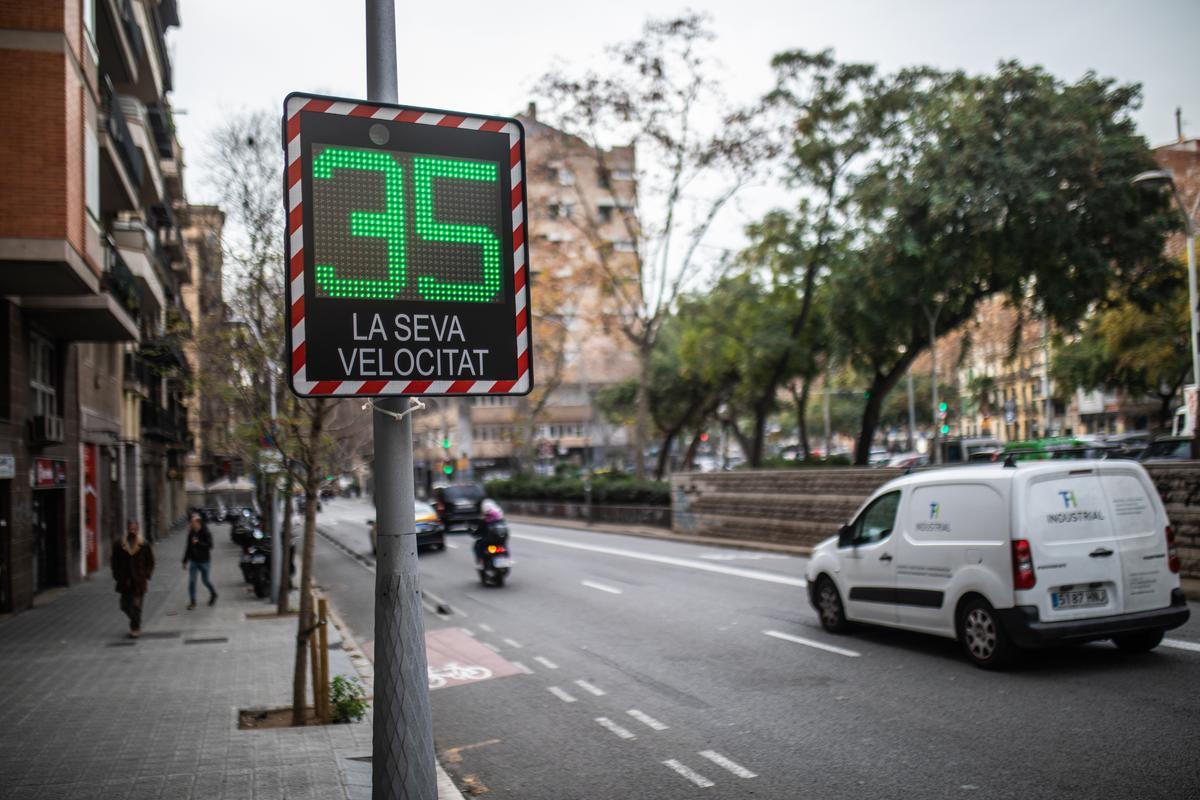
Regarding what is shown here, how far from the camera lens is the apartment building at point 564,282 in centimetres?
3353

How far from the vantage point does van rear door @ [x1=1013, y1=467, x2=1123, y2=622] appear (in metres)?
8.73

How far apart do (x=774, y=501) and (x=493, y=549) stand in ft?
28.7

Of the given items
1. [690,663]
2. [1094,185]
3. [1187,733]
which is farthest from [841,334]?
[1187,733]

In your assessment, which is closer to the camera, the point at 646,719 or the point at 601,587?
the point at 646,719

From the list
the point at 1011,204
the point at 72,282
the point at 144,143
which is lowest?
the point at 72,282

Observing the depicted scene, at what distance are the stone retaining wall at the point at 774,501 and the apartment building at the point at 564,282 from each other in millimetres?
6249

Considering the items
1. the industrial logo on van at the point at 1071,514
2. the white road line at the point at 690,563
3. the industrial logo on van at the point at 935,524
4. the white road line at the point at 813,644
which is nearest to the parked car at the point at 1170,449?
the white road line at the point at 690,563

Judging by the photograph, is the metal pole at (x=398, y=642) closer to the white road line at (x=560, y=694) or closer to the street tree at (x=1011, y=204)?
the white road line at (x=560, y=694)

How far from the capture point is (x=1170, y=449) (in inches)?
957

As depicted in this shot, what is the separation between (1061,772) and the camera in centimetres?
620

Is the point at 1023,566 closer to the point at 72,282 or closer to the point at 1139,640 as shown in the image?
the point at 1139,640

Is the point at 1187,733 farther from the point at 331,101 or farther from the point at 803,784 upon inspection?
the point at 331,101

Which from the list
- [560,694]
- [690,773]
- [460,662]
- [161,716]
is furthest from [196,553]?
[690,773]

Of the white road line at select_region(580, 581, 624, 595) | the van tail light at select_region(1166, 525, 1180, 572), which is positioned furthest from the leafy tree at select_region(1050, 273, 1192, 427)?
the van tail light at select_region(1166, 525, 1180, 572)
